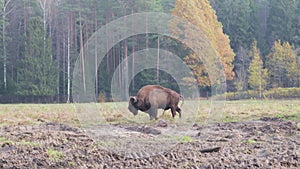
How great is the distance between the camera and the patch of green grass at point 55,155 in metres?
8.65

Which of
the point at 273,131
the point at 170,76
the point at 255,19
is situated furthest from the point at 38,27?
the point at 273,131

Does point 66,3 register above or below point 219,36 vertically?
above

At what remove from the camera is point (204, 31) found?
35219 mm

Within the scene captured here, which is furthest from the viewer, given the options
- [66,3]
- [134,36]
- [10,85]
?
[66,3]

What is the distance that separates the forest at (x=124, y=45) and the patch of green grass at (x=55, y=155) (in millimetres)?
25880

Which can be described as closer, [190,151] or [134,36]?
[190,151]

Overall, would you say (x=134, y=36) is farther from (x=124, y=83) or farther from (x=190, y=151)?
(x=190, y=151)

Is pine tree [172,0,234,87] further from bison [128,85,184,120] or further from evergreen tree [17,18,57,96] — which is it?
bison [128,85,184,120]

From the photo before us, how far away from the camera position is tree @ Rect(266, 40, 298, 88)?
41562 mm

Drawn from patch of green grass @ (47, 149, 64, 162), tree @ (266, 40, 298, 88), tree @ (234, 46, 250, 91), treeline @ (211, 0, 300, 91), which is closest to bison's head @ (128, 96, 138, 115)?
patch of green grass @ (47, 149, 64, 162)

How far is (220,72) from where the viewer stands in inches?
1401

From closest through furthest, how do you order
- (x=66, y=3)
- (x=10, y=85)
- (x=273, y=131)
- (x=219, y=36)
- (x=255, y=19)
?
1. (x=273, y=131)
2. (x=219, y=36)
3. (x=10, y=85)
4. (x=66, y=3)
5. (x=255, y=19)

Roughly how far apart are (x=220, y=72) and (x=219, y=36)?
4209 millimetres

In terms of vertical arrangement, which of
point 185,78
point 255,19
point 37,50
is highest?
Result: point 255,19
